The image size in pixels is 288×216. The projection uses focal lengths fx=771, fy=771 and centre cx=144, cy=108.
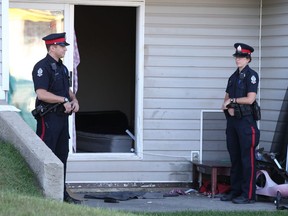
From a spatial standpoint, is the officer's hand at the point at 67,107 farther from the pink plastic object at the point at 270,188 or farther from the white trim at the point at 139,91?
the pink plastic object at the point at 270,188

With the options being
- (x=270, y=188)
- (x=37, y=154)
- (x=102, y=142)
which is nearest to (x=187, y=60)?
(x=102, y=142)

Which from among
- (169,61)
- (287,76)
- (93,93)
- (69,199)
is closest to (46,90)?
(69,199)

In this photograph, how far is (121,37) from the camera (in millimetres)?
15047

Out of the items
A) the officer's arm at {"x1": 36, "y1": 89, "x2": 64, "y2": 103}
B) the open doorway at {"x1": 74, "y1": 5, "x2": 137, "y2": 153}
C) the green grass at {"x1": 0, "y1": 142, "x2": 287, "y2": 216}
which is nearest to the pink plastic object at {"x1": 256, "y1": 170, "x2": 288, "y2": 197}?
the green grass at {"x1": 0, "y1": 142, "x2": 287, "y2": 216}

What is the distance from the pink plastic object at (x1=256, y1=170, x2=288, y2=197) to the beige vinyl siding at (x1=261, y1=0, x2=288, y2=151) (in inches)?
39.2

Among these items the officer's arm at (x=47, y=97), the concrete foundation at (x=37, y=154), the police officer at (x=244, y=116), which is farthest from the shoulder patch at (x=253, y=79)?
the concrete foundation at (x=37, y=154)

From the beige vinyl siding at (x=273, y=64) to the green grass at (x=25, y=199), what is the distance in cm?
212

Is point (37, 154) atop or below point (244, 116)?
below

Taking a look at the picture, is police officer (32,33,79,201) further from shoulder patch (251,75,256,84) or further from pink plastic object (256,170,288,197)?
pink plastic object (256,170,288,197)

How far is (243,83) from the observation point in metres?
9.50

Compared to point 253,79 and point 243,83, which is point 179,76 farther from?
point 253,79

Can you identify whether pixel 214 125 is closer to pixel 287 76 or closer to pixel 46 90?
pixel 287 76

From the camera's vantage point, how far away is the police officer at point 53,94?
8633mm

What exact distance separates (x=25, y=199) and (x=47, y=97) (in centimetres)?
216
